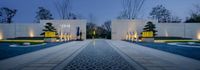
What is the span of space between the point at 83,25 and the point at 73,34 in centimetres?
184

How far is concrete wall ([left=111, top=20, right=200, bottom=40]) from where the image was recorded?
38.0 meters

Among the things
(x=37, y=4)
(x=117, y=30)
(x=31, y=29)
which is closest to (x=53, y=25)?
(x=31, y=29)

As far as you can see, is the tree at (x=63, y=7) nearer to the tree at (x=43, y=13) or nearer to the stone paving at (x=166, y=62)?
the tree at (x=43, y=13)

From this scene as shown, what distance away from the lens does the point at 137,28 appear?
38.1m

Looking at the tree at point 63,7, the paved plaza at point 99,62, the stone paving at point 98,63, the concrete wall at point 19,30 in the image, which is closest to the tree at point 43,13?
the tree at point 63,7

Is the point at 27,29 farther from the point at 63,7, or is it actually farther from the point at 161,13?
the point at 161,13

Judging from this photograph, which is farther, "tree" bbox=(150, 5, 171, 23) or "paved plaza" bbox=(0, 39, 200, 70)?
"tree" bbox=(150, 5, 171, 23)

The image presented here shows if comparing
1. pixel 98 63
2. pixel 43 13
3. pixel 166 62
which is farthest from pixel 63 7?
pixel 166 62

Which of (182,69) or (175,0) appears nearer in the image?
(182,69)

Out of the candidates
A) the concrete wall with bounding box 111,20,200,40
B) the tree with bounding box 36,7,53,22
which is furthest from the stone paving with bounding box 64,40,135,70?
the tree with bounding box 36,7,53,22

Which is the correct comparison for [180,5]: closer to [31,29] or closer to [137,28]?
[137,28]

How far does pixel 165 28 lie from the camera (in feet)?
125

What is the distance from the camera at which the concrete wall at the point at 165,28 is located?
3803 centimetres

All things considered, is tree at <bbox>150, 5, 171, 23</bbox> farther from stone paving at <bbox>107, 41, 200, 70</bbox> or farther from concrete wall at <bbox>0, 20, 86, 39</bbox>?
stone paving at <bbox>107, 41, 200, 70</bbox>
